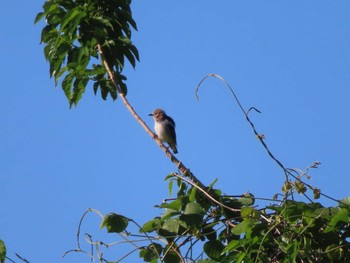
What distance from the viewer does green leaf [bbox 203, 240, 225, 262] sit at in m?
3.88

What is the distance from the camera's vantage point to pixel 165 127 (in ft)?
38.1

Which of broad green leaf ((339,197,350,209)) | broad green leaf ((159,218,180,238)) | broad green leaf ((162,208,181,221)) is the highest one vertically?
broad green leaf ((339,197,350,209))

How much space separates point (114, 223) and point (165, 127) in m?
7.63

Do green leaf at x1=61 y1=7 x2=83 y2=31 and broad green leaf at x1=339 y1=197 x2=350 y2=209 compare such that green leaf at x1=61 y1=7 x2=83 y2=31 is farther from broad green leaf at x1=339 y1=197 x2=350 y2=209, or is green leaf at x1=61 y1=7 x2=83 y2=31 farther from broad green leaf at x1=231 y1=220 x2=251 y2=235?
broad green leaf at x1=339 y1=197 x2=350 y2=209

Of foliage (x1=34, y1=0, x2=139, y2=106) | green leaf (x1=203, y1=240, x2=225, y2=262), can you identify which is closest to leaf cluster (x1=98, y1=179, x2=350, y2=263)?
green leaf (x1=203, y1=240, x2=225, y2=262)

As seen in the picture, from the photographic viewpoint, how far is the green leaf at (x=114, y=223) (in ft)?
13.1

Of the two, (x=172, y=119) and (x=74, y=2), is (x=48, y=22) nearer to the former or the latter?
(x=74, y=2)

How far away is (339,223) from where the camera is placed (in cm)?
369

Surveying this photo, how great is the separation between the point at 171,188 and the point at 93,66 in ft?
5.35

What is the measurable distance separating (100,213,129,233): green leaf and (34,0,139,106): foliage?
70.3 inches

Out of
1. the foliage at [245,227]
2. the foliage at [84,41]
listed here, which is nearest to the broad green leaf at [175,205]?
the foliage at [245,227]

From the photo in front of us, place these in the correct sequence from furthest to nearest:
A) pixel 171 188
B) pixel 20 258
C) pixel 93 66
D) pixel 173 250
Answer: pixel 93 66 < pixel 171 188 < pixel 173 250 < pixel 20 258

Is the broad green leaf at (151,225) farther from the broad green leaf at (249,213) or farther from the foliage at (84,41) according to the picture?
the foliage at (84,41)

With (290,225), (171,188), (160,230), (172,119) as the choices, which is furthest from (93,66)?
(172,119)
